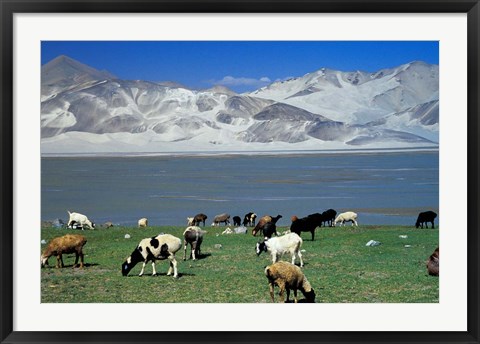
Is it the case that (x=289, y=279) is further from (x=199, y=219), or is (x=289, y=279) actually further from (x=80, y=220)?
(x=80, y=220)

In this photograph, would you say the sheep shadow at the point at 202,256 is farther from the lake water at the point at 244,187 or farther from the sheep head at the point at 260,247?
the sheep head at the point at 260,247

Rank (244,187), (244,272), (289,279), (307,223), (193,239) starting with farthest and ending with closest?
(307,223), (193,239), (244,187), (244,272), (289,279)

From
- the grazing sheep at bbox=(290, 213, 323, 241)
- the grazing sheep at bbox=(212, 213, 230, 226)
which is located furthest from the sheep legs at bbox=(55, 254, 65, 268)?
the grazing sheep at bbox=(290, 213, 323, 241)

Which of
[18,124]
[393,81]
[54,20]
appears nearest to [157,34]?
[54,20]

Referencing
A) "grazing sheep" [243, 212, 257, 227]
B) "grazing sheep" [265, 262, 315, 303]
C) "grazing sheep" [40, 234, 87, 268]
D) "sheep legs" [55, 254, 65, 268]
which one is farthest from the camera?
"grazing sheep" [243, 212, 257, 227]

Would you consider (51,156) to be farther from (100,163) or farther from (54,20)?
(54,20)

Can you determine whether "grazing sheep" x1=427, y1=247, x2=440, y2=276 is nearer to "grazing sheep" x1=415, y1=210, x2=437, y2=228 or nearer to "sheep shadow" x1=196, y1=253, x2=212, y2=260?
"grazing sheep" x1=415, y1=210, x2=437, y2=228

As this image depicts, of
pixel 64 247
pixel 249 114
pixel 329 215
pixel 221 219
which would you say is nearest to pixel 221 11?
pixel 249 114
